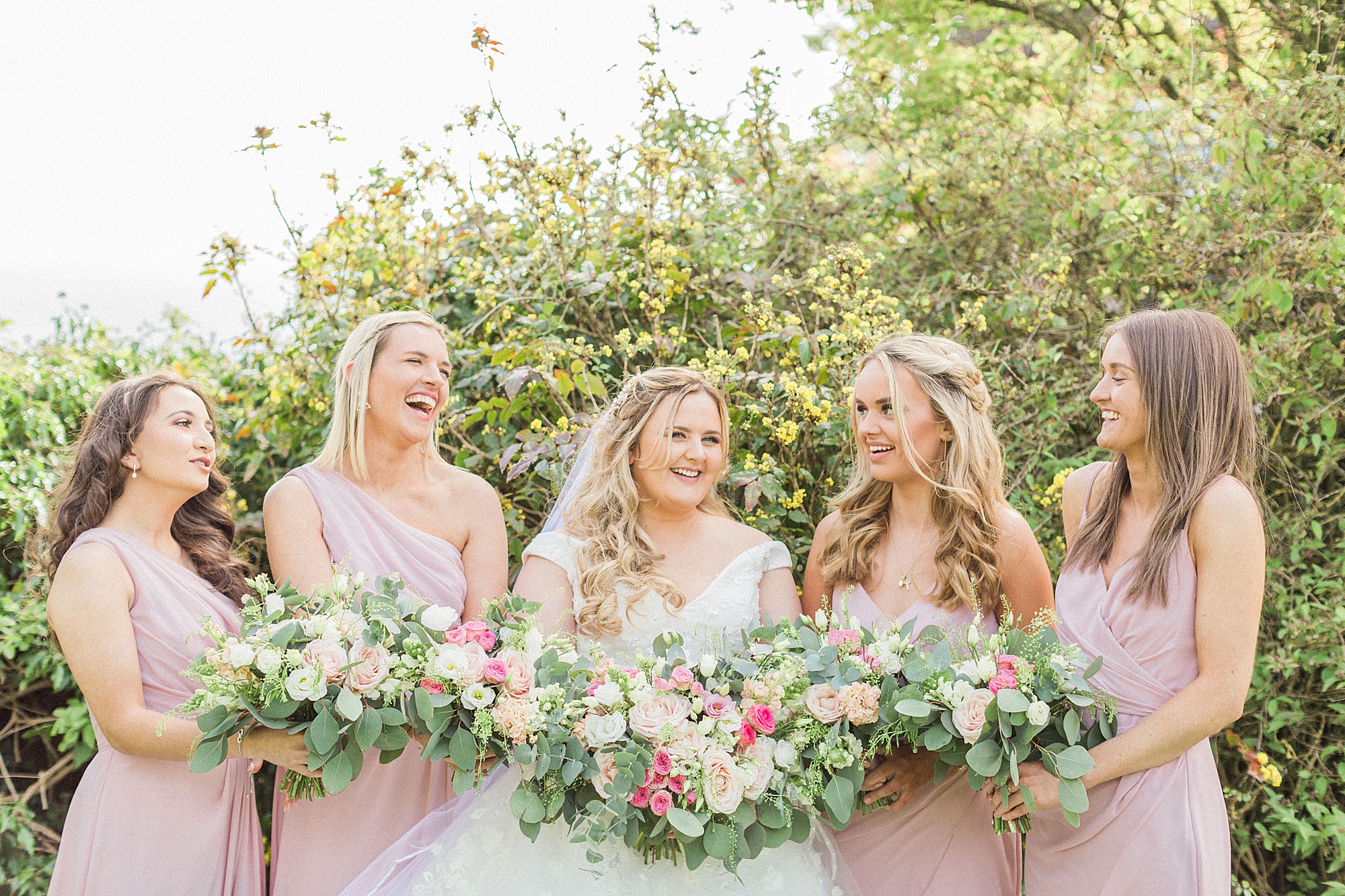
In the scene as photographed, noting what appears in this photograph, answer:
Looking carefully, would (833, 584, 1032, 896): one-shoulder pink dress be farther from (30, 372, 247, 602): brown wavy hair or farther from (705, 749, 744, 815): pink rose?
(30, 372, 247, 602): brown wavy hair

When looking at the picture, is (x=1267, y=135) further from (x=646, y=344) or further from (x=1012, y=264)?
(x=646, y=344)

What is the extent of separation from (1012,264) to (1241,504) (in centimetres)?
278

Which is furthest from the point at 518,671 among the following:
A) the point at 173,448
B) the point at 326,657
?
the point at 173,448

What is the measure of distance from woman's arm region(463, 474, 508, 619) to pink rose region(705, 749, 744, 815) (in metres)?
1.24

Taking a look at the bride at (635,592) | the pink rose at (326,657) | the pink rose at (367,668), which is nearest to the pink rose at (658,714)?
the bride at (635,592)

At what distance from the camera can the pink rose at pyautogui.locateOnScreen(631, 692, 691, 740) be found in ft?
8.06

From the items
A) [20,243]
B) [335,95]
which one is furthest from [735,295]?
[20,243]

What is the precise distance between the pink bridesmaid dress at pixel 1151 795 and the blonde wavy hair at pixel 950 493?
47cm

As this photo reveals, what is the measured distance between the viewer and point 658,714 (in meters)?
2.47

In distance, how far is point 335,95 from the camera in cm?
504

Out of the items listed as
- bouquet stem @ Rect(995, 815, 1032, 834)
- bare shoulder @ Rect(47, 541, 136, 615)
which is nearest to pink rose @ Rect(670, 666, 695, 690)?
bouquet stem @ Rect(995, 815, 1032, 834)

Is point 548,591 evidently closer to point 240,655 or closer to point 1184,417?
point 240,655

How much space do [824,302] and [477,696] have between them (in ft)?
9.32

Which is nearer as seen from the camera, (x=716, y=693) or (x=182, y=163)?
(x=716, y=693)
